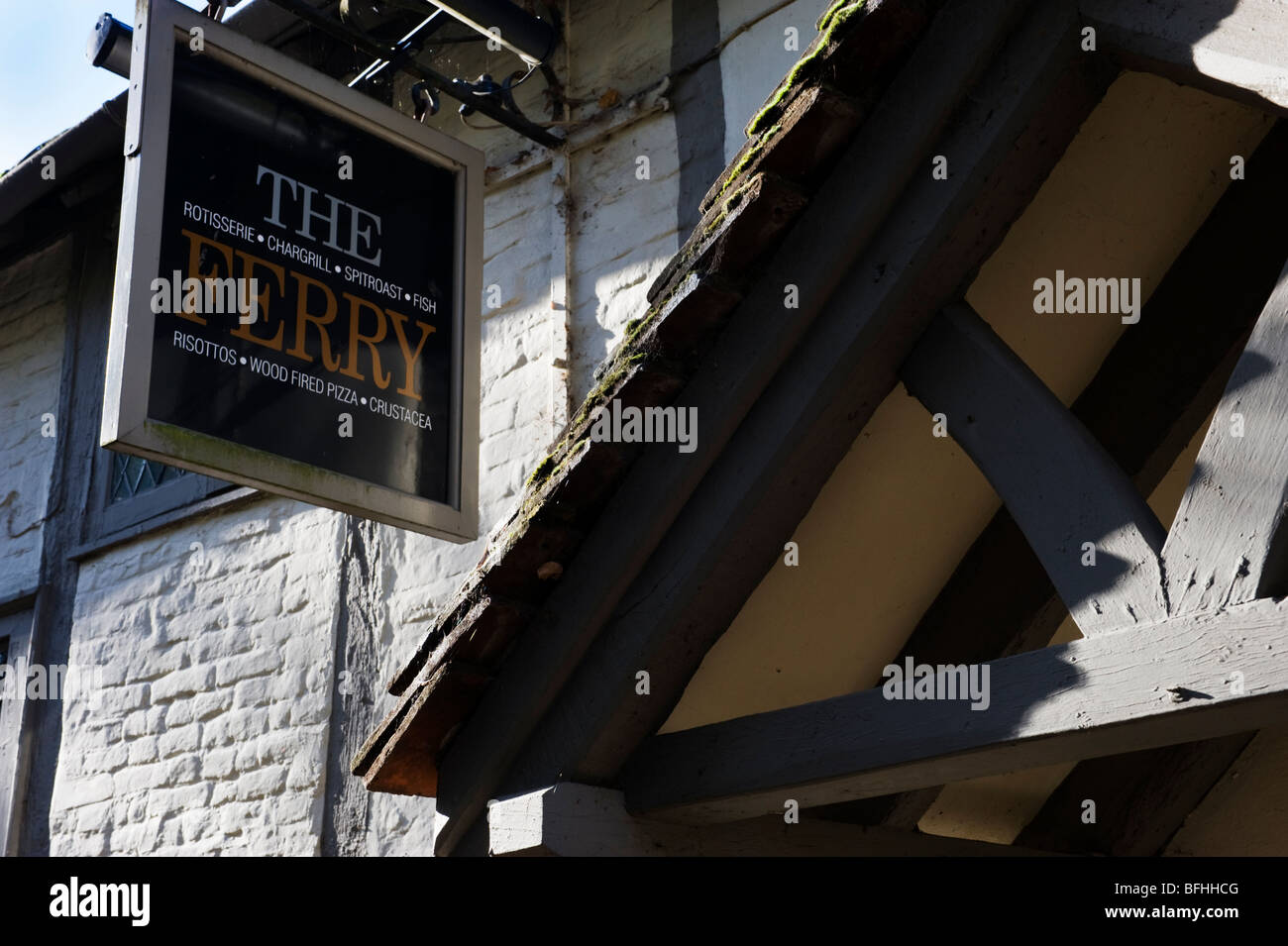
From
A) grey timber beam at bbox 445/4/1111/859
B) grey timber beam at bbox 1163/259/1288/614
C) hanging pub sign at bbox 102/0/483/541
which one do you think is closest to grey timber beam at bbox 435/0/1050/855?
grey timber beam at bbox 445/4/1111/859

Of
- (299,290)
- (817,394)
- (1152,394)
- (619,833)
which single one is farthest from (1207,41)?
(299,290)

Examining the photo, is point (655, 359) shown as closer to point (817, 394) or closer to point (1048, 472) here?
point (817, 394)

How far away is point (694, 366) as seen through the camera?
276 cm

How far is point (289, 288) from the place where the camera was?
3.61 meters

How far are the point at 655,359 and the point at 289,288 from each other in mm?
1296

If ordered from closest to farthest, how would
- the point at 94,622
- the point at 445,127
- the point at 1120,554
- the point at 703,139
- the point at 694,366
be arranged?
the point at 1120,554 → the point at 694,366 → the point at 703,139 → the point at 445,127 → the point at 94,622

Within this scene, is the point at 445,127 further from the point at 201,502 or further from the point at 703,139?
the point at 201,502

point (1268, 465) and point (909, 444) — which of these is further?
point (909, 444)

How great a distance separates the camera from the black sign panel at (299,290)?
3400 millimetres

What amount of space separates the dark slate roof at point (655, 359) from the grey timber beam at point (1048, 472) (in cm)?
39

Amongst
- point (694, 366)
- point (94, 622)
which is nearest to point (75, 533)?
point (94, 622)
